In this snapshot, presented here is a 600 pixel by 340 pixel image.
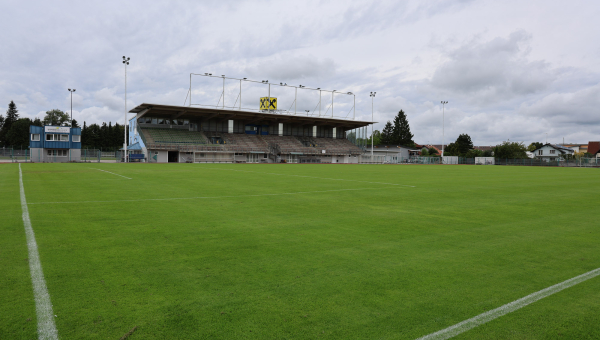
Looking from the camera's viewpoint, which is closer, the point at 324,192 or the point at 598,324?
the point at 598,324

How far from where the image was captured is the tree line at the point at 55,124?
338 ft

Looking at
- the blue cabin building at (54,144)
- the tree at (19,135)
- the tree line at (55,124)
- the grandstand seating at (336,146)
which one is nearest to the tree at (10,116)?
the tree line at (55,124)

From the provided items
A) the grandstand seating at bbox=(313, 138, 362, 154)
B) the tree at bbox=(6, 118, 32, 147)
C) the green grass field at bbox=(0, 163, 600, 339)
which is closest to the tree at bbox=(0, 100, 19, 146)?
the tree at bbox=(6, 118, 32, 147)

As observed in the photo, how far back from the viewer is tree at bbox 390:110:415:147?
417 ft

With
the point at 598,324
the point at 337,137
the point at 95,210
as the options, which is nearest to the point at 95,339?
the point at 598,324

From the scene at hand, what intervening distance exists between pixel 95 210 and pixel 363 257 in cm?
744

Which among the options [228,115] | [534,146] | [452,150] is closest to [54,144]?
[228,115]

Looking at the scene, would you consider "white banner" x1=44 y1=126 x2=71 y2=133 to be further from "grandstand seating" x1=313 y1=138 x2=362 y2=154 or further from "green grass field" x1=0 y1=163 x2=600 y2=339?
"green grass field" x1=0 y1=163 x2=600 y2=339

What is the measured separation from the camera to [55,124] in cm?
11388

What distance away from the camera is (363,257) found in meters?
5.67

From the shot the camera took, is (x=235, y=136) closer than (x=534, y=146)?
Yes

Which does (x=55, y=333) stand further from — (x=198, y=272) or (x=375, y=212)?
(x=375, y=212)

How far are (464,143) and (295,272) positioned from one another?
407 feet

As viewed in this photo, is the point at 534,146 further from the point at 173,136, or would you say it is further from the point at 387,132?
the point at 173,136
